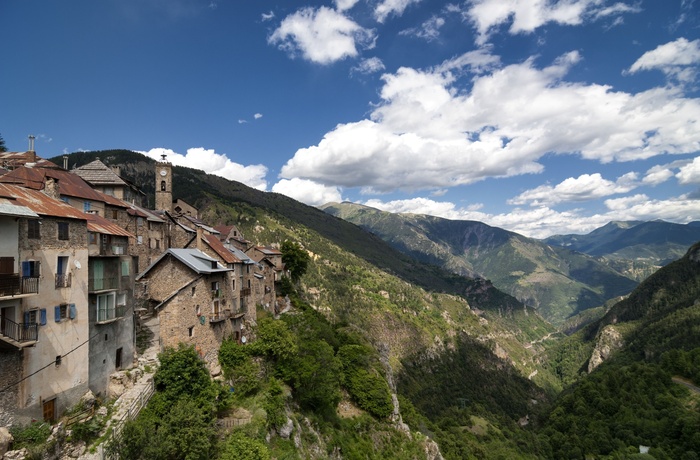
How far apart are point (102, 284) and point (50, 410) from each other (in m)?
8.08

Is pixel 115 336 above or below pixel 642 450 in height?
above

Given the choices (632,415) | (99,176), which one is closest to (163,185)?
(99,176)

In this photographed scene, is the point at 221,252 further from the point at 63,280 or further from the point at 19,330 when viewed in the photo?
the point at 19,330

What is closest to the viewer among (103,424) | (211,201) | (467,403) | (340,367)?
(103,424)

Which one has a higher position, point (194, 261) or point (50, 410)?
point (194, 261)

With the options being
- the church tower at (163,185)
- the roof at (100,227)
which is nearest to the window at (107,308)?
the roof at (100,227)

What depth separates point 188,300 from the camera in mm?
31094

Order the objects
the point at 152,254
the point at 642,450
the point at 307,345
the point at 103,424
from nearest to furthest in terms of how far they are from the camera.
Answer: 1. the point at 103,424
2. the point at 152,254
3. the point at 307,345
4. the point at 642,450

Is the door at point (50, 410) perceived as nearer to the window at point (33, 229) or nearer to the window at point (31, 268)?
the window at point (31, 268)

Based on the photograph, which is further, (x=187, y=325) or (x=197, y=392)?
(x=187, y=325)

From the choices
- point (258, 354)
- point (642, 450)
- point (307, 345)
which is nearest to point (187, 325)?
point (258, 354)

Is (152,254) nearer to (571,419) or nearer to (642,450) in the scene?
(642,450)

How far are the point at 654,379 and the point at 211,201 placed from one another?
8005 inches

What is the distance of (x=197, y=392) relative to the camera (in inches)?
1067
